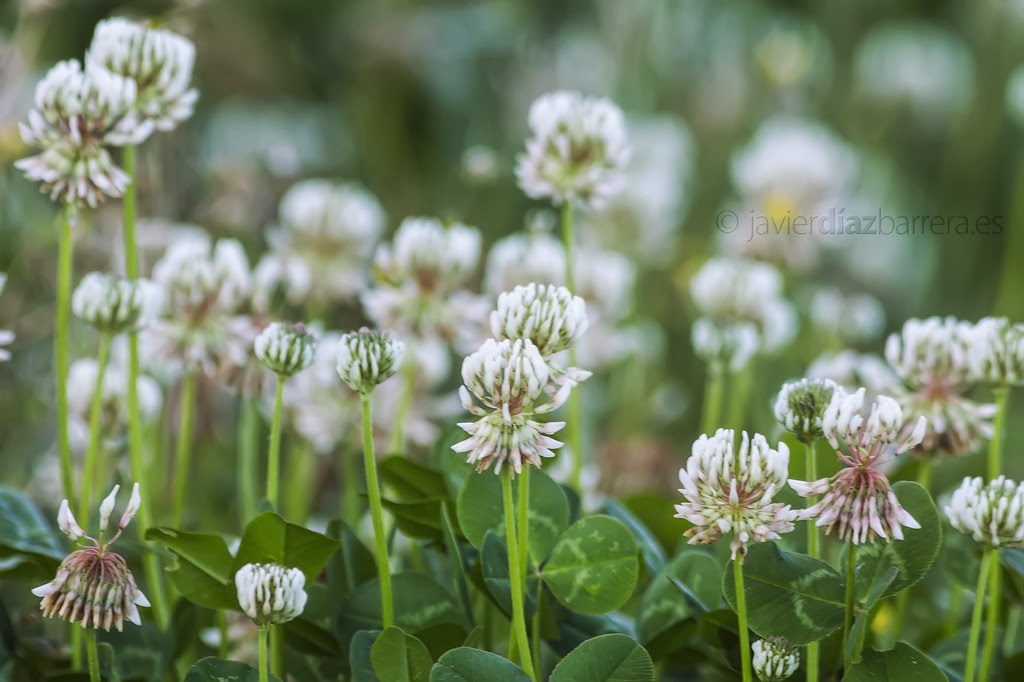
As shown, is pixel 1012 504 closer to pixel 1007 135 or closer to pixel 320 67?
pixel 1007 135

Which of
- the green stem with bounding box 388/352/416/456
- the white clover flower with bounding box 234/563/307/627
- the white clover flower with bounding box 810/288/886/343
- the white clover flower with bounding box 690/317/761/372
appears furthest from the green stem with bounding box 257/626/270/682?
the white clover flower with bounding box 810/288/886/343

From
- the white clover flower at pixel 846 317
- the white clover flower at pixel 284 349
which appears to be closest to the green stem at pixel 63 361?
the white clover flower at pixel 284 349

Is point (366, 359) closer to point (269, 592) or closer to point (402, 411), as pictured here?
point (269, 592)

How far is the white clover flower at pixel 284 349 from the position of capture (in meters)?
0.50

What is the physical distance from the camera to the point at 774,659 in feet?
1.43

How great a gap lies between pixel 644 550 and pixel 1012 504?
17 centimetres

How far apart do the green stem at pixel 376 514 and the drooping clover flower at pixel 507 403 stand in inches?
1.8

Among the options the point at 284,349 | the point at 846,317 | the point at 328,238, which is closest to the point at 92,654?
the point at 284,349

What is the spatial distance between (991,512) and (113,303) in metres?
0.40

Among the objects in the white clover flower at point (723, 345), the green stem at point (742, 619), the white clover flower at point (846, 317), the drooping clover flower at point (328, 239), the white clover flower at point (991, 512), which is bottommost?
the green stem at point (742, 619)

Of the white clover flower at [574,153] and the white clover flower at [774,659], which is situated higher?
the white clover flower at [574,153]

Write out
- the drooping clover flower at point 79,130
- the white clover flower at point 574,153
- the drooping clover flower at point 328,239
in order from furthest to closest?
1. the drooping clover flower at point 328,239
2. the white clover flower at point 574,153
3. the drooping clover flower at point 79,130

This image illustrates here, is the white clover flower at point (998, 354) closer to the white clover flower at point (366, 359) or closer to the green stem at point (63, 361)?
the white clover flower at point (366, 359)

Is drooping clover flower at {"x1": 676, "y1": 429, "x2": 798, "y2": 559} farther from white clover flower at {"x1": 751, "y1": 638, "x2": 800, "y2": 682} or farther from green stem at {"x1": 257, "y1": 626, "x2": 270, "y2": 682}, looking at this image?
green stem at {"x1": 257, "y1": 626, "x2": 270, "y2": 682}
